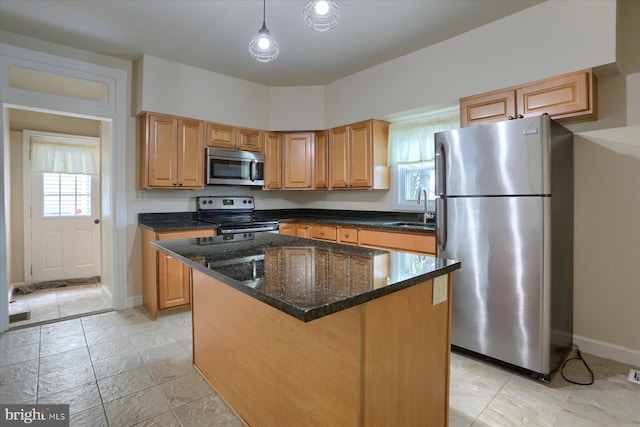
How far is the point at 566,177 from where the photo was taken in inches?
91.7

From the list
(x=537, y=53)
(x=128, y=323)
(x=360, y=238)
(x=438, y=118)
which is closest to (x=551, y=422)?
(x=360, y=238)

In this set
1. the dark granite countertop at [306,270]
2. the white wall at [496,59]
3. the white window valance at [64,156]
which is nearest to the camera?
the dark granite countertop at [306,270]

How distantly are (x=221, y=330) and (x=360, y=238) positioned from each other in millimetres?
1890

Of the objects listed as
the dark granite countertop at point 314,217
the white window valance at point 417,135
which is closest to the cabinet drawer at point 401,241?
the dark granite countertop at point 314,217

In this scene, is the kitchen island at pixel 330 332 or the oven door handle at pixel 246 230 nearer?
the kitchen island at pixel 330 332

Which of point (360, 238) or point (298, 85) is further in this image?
point (298, 85)

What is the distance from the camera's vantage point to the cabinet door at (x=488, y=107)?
2549 millimetres

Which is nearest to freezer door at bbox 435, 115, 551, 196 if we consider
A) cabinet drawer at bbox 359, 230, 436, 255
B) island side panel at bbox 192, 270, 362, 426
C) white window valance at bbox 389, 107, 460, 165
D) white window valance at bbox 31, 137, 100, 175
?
cabinet drawer at bbox 359, 230, 436, 255

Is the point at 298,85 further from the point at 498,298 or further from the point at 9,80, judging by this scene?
the point at 498,298

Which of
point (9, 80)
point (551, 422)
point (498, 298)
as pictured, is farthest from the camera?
point (9, 80)

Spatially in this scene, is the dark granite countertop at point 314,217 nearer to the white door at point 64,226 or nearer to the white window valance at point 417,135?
the white window valance at point 417,135

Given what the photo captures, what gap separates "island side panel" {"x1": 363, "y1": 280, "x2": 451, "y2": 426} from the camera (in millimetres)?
1056

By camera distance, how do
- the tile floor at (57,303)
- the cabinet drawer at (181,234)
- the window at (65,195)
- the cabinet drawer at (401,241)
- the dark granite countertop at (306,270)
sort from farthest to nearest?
the window at (65,195)
the tile floor at (57,303)
the cabinet drawer at (181,234)
the cabinet drawer at (401,241)
the dark granite countertop at (306,270)

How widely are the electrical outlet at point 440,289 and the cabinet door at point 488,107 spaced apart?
5.82 ft
